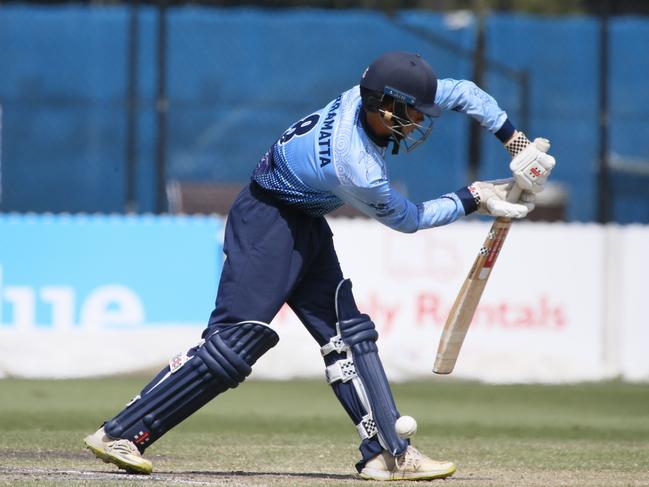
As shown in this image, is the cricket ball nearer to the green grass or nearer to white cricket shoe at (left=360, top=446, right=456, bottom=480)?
white cricket shoe at (left=360, top=446, right=456, bottom=480)

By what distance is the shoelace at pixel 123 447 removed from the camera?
582cm

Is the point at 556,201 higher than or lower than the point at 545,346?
higher

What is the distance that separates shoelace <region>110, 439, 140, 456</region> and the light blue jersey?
124cm

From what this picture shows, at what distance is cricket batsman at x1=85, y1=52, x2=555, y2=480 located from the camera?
225 inches

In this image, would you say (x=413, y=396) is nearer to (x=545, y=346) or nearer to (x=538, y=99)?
(x=545, y=346)

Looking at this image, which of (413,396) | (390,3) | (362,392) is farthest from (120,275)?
(390,3)

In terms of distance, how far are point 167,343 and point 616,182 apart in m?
5.87

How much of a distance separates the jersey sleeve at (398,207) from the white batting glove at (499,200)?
0.36 ft

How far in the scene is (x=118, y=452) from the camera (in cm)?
581

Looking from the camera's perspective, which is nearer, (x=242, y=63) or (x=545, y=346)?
(x=545, y=346)

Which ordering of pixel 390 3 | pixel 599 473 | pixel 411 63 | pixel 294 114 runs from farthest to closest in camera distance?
pixel 390 3 < pixel 294 114 < pixel 599 473 < pixel 411 63

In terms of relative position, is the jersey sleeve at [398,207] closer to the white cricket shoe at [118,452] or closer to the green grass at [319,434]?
the green grass at [319,434]

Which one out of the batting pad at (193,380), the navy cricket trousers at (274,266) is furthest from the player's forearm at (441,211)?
the batting pad at (193,380)

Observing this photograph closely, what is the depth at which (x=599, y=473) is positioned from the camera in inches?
246
